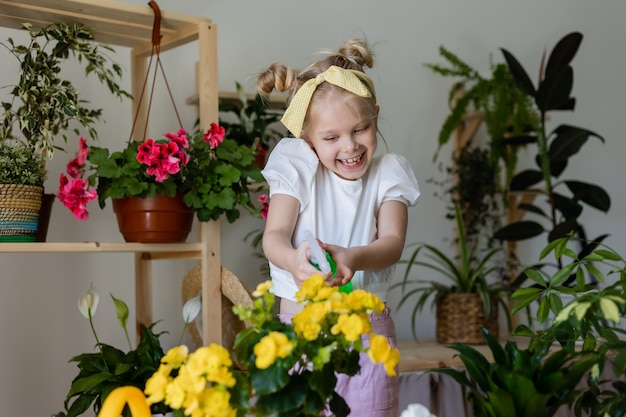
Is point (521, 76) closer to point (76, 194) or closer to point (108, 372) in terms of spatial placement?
point (76, 194)

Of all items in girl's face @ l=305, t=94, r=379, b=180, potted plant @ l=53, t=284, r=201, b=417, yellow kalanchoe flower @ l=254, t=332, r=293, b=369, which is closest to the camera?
yellow kalanchoe flower @ l=254, t=332, r=293, b=369

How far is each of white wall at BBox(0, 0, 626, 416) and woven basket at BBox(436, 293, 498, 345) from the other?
14.1 inches

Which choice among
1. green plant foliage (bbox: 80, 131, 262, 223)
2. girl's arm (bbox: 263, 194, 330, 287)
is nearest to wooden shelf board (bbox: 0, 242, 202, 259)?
green plant foliage (bbox: 80, 131, 262, 223)

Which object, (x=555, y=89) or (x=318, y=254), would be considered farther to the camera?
(x=555, y=89)

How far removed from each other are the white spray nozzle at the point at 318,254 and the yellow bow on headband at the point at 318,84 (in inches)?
14.3

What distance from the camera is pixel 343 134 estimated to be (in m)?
1.37

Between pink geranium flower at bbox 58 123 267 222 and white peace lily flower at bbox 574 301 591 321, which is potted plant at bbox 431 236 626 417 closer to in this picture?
white peace lily flower at bbox 574 301 591 321

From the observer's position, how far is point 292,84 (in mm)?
1484

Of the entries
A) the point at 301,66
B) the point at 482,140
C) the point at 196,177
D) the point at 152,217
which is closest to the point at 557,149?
the point at 482,140

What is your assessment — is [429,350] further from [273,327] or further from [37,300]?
[273,327]

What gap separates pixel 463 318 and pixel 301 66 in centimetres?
111

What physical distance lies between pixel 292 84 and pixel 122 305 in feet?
2.23

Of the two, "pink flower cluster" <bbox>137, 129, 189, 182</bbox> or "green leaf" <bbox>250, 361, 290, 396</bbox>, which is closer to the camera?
"green leaf" <bbox>250, 361, 290, 396</bbox>

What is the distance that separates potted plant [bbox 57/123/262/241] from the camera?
1.95m
